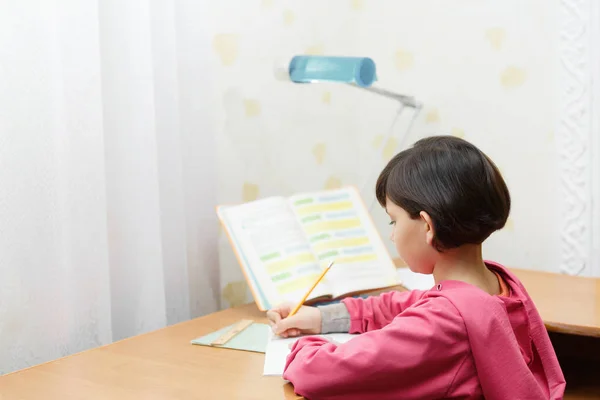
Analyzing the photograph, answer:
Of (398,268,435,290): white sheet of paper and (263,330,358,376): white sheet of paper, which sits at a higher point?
(263,330,358,376): white sheet of paper

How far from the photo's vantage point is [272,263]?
1430 millimetres

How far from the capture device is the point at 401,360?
0.93 meters

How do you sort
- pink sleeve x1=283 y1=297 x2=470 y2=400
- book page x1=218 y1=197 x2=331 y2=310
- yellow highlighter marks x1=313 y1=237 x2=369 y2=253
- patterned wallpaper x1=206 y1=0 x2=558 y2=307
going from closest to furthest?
pink sleeve x1=283 y1=297 x2=470 y2=400 → book page x1=218 y1=197 x2=331 y2=310 → yellow highlighter marks x1=313 y1=237 x2=369 y2=253 → patterned wallpaper x1=206 y1=0 x2=558 y2=307

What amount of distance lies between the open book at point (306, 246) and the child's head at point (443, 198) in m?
0.41

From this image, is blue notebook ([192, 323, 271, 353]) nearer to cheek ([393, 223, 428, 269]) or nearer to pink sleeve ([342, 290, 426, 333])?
pink sleeve ([342, 290, 426, 333])

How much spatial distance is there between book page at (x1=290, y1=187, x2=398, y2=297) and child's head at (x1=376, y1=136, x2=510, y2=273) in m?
0.45

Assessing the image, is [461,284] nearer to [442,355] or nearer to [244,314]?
[442,355]

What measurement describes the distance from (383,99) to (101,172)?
0.97 m

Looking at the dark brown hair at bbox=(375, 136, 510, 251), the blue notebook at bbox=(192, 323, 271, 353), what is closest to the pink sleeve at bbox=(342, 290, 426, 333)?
the blue notebook at bbox=(192, 323, 271, 353)

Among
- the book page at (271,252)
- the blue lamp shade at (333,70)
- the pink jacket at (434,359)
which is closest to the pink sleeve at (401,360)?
the pink jacket at (434,359)

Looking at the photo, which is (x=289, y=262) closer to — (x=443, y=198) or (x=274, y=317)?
(x=274, y=317)

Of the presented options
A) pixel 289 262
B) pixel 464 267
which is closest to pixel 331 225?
pixel 289 262

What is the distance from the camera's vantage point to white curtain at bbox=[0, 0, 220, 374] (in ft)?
3.91

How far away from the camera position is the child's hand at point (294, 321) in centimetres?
123
